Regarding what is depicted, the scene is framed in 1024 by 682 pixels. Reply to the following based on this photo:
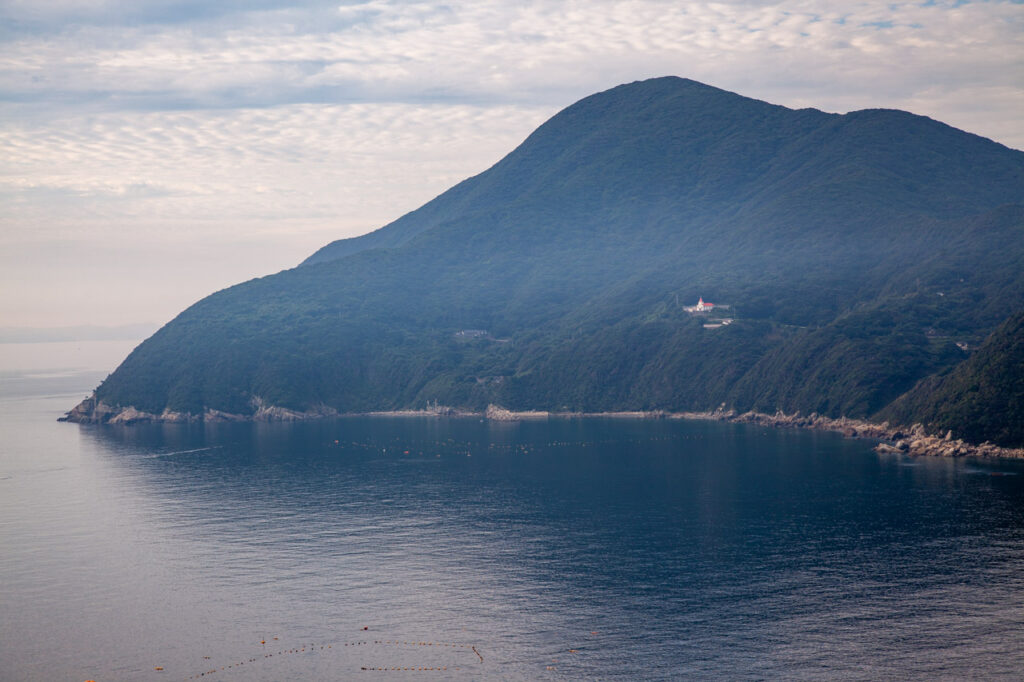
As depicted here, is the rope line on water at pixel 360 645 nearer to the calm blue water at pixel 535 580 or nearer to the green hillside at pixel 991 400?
the calm blue water at pixel 535 580

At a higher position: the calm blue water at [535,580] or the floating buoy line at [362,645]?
the calm blue water at [535,580]

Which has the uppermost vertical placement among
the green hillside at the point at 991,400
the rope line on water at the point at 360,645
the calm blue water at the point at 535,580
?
the green hillside at the point at 991,400

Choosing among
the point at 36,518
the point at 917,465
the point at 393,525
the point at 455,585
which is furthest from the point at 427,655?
the point at 917,465

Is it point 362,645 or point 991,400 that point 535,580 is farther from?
point 991,400

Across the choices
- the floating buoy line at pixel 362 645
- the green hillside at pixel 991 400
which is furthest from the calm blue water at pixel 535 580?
the green hillside at pixel 991 400

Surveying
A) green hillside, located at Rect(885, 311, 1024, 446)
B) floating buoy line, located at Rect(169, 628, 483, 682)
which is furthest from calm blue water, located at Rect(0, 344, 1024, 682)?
green hillside, located at Rect(885, 311, 1024, 446)

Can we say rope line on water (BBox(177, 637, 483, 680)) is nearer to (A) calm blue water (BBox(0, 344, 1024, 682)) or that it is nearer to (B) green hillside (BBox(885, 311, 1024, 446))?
(A) calm blue water (BBox(0, 344, 1024, 682))

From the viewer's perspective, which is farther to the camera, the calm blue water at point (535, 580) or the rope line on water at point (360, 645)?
the calm blue water at point (535, 580)

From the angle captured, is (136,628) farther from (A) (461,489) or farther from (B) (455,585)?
(A) (461,489)
